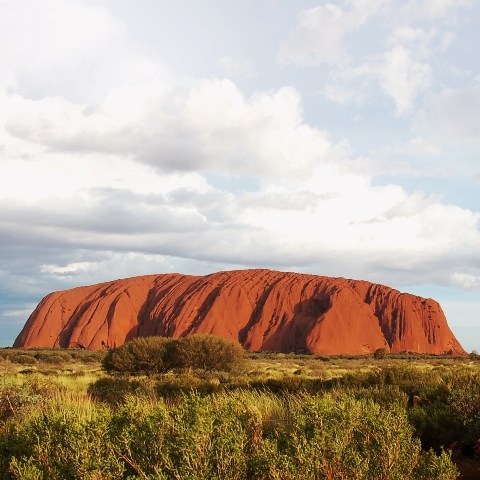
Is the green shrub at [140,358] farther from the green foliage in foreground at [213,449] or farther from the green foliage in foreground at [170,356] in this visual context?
the green foliage in foreground at [213,449]

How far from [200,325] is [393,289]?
34.7 meters

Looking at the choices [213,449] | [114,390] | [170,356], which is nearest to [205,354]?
[170,356]

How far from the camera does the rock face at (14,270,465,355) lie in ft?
253

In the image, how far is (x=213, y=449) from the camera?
188 inches

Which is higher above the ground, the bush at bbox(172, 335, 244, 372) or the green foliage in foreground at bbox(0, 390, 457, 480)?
the green foliage in foreground at bbox(0, 390, 457, 480)

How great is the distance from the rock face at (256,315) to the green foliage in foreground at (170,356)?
138 ft

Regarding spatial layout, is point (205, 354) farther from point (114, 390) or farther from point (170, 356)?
point (114, 390)

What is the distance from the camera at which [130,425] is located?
5.32 m

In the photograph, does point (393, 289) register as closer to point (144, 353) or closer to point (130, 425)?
point (144, 353)

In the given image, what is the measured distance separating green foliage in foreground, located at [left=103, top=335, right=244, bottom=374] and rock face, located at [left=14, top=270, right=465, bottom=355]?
42134 millimetres

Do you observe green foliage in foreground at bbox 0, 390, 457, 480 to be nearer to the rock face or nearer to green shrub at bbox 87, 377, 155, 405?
green shrub at bbox 87, 377, 155, 405

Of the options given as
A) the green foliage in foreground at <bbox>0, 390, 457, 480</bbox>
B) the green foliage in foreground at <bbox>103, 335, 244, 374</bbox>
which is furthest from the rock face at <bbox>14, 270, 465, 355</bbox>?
the green foliage in foreground at <bbox>0, 390, 457, 480</bbox>

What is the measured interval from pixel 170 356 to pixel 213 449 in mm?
Result: 26974

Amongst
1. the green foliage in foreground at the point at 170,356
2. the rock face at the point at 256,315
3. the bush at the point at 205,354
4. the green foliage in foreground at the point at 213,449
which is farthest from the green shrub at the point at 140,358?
the rock face at the point at 256,315
